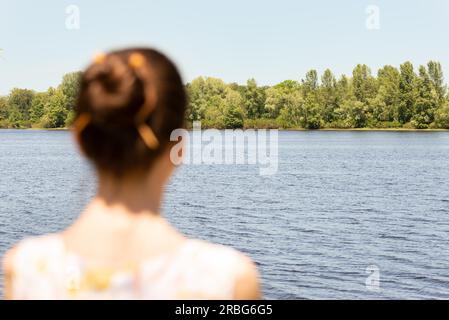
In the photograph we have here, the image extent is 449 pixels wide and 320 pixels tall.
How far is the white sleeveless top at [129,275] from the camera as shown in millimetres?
1646

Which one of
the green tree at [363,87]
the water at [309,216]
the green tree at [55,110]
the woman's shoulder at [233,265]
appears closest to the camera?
the woman's shoulder at [233,265]

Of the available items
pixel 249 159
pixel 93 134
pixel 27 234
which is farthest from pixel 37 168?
pixel 93 134

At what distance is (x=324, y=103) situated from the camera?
131m

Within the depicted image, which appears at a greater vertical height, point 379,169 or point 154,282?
point 154,282

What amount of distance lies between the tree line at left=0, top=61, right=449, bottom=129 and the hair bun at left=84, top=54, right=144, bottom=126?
370 feet

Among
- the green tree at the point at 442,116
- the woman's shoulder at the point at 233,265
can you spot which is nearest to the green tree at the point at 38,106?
the green tree at the point at 442,116

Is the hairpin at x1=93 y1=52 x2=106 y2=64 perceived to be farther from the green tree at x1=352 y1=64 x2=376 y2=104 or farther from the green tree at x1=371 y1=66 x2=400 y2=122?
the green tree at x1=352 y1=64 x2=376 y2=104

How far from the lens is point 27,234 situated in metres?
26.1

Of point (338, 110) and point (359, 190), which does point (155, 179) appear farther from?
point (338, 110)

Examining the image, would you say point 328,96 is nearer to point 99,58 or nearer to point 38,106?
point 38,106

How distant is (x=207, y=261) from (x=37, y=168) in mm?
58237

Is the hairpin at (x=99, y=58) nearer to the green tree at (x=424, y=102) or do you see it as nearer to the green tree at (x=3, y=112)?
the green tree at (x=424, y=102)

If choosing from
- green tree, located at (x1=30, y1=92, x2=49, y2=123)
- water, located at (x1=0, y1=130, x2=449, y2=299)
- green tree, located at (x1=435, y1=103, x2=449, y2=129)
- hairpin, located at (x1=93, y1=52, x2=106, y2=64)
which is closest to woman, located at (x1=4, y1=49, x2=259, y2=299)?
hairpin, located at (x1=93, y1=52, x2=106, y2=64)

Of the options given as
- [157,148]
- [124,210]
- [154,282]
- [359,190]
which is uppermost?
[157,148]
